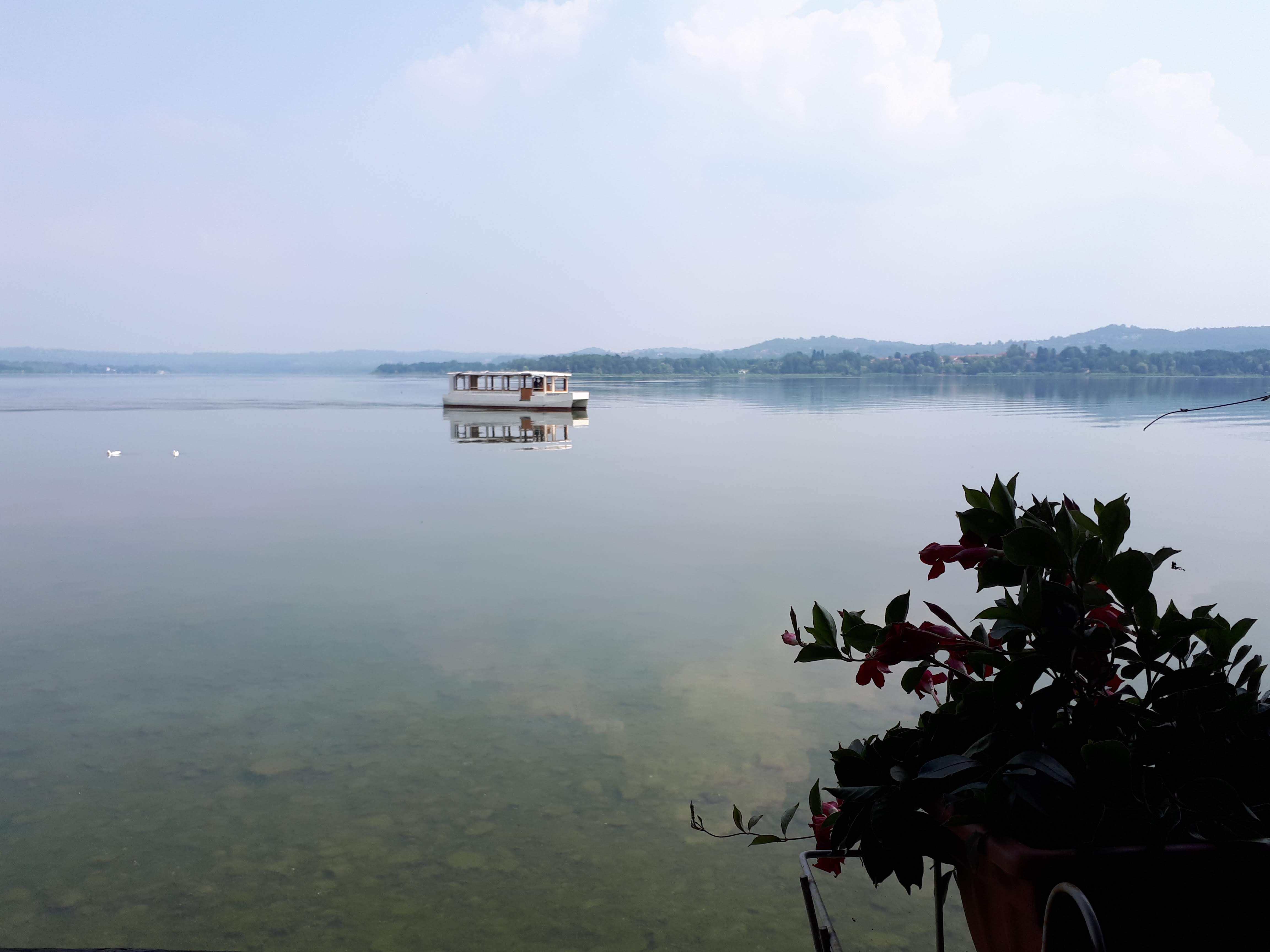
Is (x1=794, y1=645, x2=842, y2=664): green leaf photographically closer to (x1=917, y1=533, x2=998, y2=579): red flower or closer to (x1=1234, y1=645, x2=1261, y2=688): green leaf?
(x1=917, y1=533, x2=998, y2=579): red flower

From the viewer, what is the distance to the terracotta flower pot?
1104 millimetres

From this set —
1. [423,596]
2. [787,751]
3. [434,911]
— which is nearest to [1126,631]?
[434,911]

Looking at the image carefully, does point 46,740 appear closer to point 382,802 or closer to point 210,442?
point 382,802

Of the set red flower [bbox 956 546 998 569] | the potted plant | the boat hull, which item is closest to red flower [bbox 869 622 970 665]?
the potted plant

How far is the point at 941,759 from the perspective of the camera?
1.29m

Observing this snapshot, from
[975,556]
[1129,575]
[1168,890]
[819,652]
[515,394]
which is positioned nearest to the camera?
[1168,890]

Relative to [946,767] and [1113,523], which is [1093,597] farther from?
[946,767]

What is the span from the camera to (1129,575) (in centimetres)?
123

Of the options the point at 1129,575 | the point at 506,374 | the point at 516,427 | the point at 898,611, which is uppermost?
the point at 1129,575

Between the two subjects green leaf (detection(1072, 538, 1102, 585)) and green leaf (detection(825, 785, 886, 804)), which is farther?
green leaf (detection(825, 785, 886, 804))

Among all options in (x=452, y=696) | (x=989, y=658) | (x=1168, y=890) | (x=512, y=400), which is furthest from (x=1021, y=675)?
(x=512, y=400)

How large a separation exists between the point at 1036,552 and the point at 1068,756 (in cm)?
Answer: 28

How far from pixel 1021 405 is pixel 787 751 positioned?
40168 mm

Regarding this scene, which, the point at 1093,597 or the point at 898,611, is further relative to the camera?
the point at 898,611
